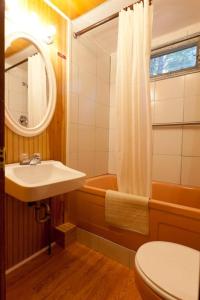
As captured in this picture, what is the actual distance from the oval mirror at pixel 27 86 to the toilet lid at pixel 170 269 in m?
1.22

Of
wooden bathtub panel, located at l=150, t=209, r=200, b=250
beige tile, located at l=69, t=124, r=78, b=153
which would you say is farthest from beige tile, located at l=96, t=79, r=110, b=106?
wooden bathtub panel, located at l=150, t=209, r=200, b=250

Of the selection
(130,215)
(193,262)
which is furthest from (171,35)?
(193,262)

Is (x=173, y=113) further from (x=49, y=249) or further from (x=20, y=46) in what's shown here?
(x=49, y=249)

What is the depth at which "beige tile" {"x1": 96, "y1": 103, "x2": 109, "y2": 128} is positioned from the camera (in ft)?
7.72

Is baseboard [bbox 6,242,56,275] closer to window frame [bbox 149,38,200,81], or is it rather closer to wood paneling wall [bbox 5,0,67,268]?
wood paneling wall [bbox 5,0,67,268]

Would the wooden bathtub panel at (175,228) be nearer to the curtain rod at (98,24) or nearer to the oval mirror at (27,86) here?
the oval mirror at (27,86)

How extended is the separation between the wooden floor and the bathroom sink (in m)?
0.67

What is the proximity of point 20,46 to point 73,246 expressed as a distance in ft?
5.95

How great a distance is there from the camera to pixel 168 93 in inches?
83.6

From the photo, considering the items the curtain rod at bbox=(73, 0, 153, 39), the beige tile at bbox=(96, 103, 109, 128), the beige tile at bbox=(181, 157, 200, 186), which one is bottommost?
the beige tile at bbox=(181, 157, 200, 186)

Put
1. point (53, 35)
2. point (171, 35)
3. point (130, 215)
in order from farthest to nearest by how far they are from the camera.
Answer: point (171, 35), point (53, 35), point (130, 215)

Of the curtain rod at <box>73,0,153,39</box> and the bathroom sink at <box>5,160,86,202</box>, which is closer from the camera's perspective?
the bathroom sink at <box>5,160,86,202</box>

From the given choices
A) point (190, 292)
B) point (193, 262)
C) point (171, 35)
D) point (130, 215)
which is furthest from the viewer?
point (171, 35)

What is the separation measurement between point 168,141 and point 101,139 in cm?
84
